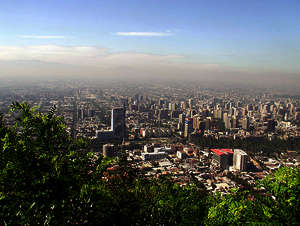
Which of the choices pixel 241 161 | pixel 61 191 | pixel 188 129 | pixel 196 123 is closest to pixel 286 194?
pixel 61 191

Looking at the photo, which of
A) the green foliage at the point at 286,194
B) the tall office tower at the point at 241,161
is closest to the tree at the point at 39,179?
the green foliage at the point at 286,194

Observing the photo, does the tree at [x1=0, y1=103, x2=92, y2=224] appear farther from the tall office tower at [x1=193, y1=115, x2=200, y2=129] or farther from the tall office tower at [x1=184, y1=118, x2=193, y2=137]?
the tall office tower at [x1=193, y1=115, x2=200, y2=129]

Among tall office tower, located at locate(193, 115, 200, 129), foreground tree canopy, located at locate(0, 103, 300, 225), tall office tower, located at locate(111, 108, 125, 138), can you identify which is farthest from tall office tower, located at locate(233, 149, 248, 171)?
foreground tree canopy, located at locate(0, 103, 300, 225)

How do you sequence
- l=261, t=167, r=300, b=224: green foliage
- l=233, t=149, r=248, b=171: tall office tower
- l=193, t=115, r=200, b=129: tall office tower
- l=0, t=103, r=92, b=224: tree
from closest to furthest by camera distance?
l=0, t=103, r=92, b=224: tree → l=261, t=167, r=300, b=224: green foliage → l=233, t=149, r=248, b=171: tall office tower → l=193, t=115, r=200, b=129: tall office tower

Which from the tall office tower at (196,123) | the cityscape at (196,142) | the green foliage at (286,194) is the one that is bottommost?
the cityscape at (196,142)

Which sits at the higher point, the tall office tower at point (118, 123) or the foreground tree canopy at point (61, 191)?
the foreground tree canopy at point (61, 191)

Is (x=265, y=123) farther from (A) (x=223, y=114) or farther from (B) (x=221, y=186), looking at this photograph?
(B) (x=221, y=186)

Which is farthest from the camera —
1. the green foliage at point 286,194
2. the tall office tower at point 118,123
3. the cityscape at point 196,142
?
the tall office tower at point 118,123

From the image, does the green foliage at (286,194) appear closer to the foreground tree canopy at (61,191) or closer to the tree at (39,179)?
the foreground tree canopy at (61,191)
